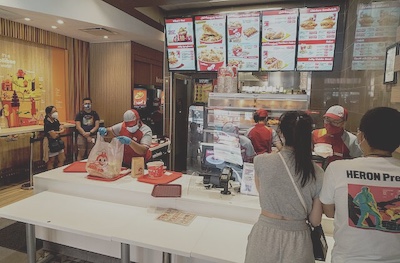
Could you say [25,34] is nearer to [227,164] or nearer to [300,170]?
[227,164]

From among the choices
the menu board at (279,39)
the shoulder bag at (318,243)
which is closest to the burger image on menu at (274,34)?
the menu board at (279,39)

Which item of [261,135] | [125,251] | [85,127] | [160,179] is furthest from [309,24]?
[85,127]

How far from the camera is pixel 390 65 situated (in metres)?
2.16

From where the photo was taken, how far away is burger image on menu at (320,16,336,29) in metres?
A: 3.90

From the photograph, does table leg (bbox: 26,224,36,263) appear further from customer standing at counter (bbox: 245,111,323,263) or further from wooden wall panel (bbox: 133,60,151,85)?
wooden wall panel (bbox: 133,60,151,85)

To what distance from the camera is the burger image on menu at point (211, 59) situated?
14.8 ft

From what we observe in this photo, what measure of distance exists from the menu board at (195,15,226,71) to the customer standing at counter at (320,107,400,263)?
3523mm

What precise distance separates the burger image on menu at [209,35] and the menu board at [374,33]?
6.28ft

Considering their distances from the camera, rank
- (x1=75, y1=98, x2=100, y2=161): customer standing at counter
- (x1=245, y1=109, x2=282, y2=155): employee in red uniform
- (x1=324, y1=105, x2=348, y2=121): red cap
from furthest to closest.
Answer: (x1=75, y1=98, x2=100, y2=161): customer standing at counter → (x1=245, y1=109, x2=282, y2=155): employee in red uniform → (x1=324, y1=105, x2=348, y2=121): red cap

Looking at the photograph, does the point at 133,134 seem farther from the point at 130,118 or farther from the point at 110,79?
the point at 110,79

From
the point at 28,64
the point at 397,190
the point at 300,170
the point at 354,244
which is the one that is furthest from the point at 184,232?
the point at 28,64

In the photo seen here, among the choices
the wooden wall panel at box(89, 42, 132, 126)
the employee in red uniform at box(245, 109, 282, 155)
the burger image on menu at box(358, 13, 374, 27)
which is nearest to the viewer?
the burger image on menu at box(358, 13, 374, 27)

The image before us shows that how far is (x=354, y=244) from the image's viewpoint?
1169 millimetres

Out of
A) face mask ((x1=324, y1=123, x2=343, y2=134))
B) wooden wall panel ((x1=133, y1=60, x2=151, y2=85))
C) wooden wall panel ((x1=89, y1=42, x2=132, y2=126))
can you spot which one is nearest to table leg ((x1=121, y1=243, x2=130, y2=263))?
face mask ((x1=324, y1=123, x2=343, y2=134))
